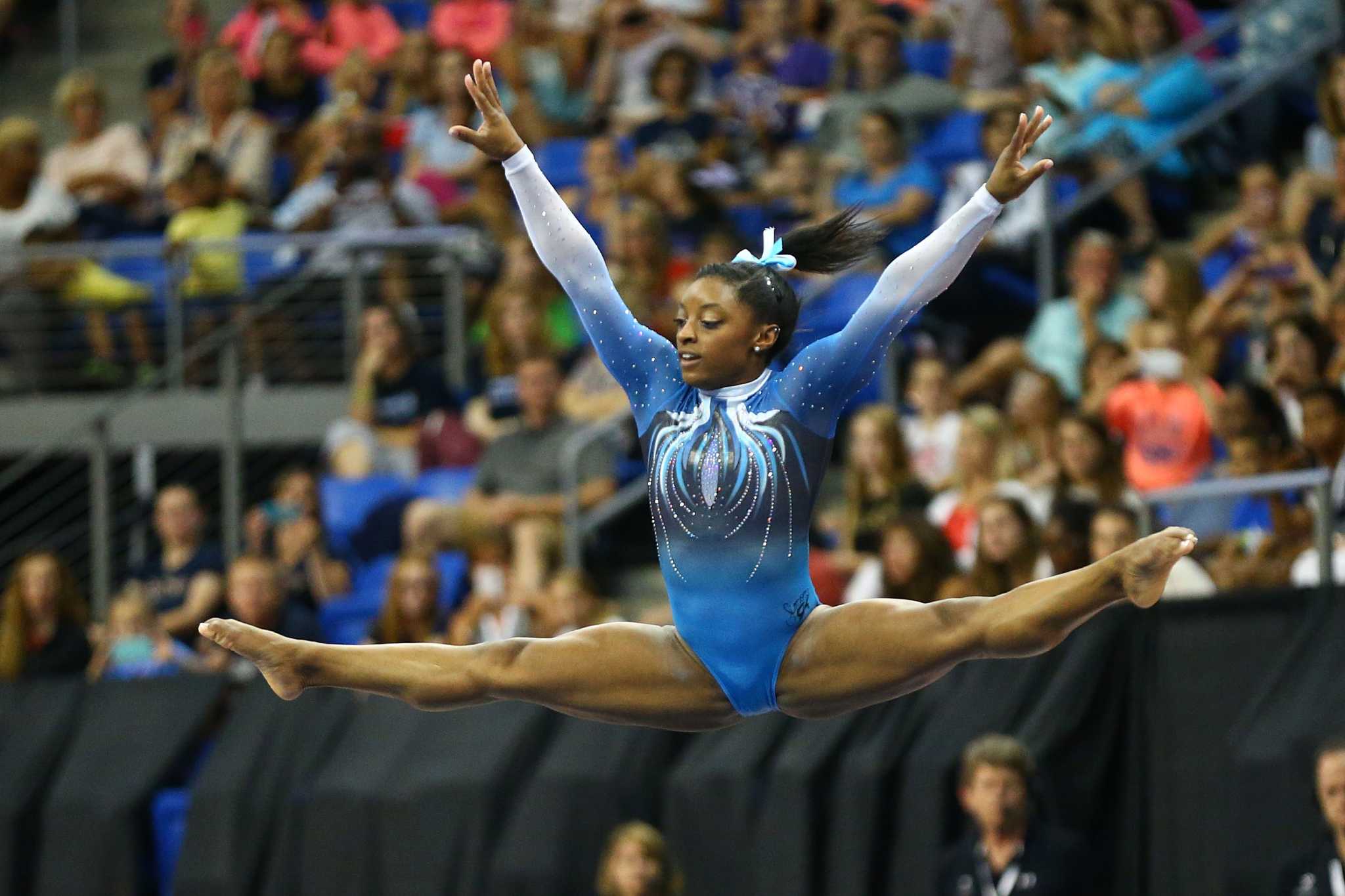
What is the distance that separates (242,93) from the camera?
468 inches

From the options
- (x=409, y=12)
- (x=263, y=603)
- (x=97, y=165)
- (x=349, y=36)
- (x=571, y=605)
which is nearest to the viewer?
(x=571, y=605)

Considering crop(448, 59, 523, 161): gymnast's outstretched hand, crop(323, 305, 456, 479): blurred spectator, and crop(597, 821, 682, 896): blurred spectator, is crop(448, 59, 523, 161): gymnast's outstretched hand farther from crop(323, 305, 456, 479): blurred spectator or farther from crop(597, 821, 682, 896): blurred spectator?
crop(323, 305, 456, 479): blurred spectator

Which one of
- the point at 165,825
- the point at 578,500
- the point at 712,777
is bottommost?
the point at 165,825

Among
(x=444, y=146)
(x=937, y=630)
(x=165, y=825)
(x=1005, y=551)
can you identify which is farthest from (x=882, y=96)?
(x=937, y=630)

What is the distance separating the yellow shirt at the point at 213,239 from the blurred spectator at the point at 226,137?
0.27 meters

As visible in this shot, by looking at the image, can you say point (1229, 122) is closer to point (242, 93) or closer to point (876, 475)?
point (876, 475)

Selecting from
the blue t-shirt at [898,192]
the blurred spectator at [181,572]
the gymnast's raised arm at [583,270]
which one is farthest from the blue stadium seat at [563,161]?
the gymnast's raised arm at [583,270]

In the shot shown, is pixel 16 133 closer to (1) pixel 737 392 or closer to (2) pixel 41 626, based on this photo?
(2) pixel 41 626

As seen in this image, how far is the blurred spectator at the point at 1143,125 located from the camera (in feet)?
30.7

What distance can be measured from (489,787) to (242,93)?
515cm

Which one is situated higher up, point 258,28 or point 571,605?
point 258,28

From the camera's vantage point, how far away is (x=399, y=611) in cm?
865

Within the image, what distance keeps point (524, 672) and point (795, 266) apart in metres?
1.15

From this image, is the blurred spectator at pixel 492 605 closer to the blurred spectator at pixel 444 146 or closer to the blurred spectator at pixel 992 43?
the blurred spectator at pixel 444 146
